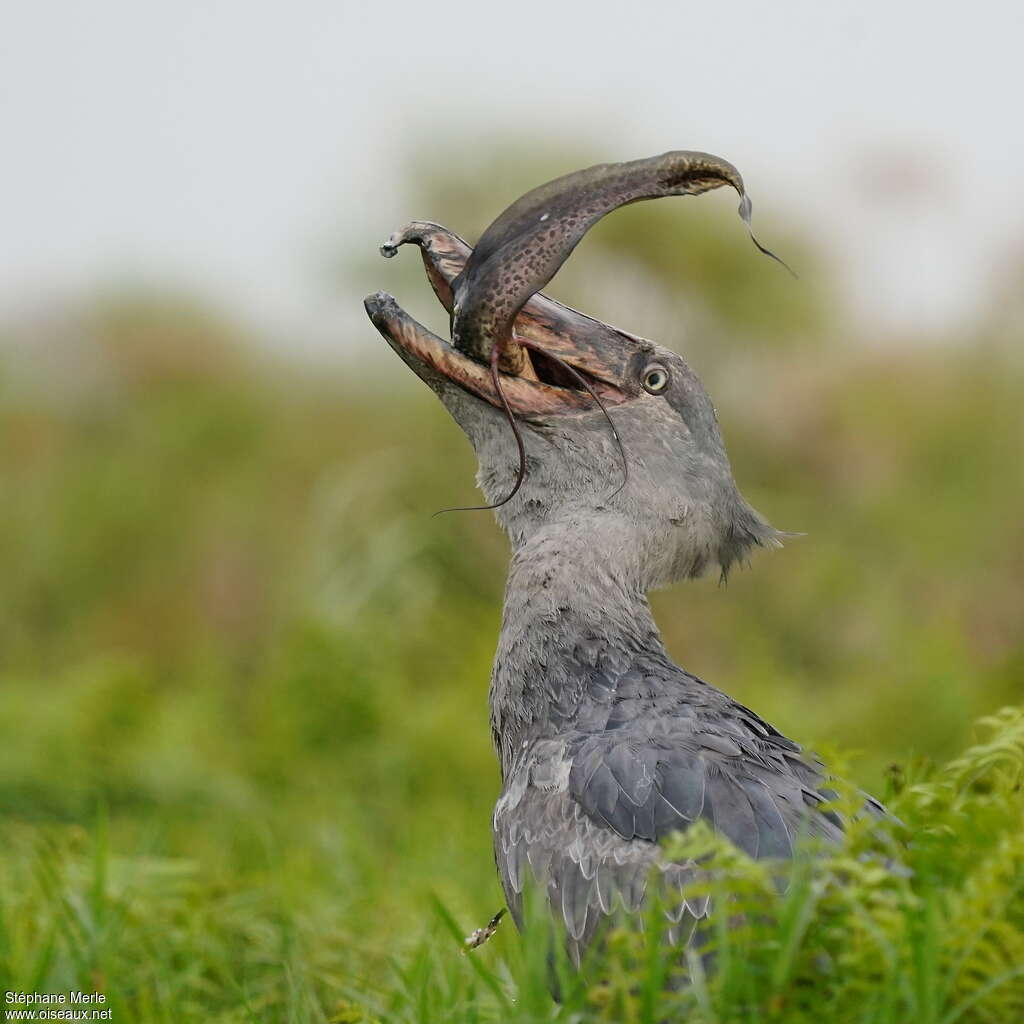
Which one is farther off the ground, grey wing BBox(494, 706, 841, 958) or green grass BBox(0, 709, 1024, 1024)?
grey wing BBox(494, 706, 841, 958)

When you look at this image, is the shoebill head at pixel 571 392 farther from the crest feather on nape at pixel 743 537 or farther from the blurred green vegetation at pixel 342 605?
the blurred green vegetation at pixel 342 605

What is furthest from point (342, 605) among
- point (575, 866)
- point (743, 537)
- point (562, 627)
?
point (575, 866)

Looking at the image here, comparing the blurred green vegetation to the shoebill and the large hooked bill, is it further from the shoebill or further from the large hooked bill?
the large hooked bill

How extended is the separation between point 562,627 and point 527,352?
627mm

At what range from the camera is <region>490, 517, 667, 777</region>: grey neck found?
3463 mm

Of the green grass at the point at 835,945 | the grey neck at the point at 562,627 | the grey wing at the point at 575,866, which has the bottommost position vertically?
the green grass at the point at 835,945

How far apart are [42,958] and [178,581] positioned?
11.6 meters

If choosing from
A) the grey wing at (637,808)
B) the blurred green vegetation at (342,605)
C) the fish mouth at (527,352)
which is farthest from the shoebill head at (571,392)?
the blurred green vegetation at (342,605)

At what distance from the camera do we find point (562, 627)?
11.6 ft

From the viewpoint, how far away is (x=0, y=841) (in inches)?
243

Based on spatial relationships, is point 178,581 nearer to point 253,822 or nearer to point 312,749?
point 312,749

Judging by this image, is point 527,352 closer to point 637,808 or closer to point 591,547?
point 591,547

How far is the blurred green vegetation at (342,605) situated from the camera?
4809mm

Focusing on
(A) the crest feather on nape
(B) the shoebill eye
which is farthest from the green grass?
(B) the shoebill eye
